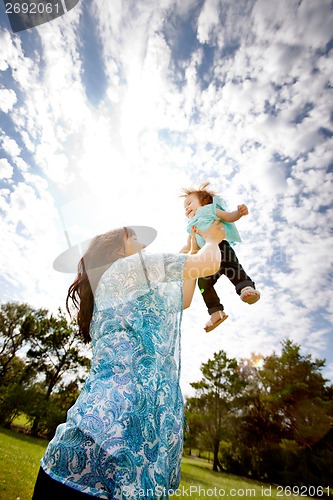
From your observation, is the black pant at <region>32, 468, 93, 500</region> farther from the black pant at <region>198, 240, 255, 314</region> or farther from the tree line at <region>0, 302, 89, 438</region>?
the tree line at <region>0, 302, 89, 438</region>

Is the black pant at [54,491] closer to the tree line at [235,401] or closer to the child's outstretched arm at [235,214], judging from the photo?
the child's outstretched arm at [235,214]

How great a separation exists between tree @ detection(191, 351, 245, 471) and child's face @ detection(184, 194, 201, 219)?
33.4 meters

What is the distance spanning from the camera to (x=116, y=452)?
3.33 ft

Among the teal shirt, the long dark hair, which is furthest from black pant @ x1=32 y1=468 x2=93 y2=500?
the teal shirt

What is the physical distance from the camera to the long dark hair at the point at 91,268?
1778mm

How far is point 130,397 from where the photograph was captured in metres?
1.15

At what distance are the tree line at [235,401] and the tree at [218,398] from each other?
0.11 metres

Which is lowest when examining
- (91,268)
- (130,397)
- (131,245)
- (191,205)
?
(130,397)

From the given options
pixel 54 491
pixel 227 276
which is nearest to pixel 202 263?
pixel 54 491

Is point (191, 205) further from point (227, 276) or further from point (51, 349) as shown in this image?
point (51, 349)

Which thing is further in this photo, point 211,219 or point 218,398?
point 218,398

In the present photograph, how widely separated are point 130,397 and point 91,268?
3.02ft

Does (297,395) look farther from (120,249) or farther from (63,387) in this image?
(120,249)

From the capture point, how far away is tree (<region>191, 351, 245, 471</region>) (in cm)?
3159
